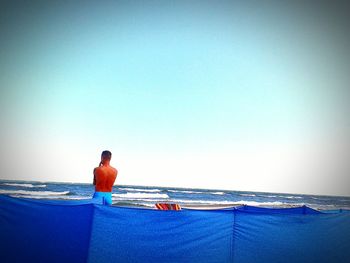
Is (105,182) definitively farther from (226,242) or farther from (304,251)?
(304,251)

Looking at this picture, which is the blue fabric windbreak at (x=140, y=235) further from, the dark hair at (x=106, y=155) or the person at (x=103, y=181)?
the dark hair at (x=106, y=155)

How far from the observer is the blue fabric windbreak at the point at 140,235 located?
3.73 m

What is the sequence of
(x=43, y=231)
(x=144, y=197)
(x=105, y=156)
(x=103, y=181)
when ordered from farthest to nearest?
(x=144, y=197) → (x=105, y=156) → (x=103, y=181) → (x=43, y=231)

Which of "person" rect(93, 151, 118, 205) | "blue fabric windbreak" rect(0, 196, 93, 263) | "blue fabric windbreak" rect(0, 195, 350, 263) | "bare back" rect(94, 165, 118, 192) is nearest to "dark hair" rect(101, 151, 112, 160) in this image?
"person" rect(93, 151, 118, 205)

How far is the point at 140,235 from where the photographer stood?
3898mm

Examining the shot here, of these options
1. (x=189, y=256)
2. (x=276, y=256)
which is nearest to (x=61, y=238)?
(x=189, y=256)

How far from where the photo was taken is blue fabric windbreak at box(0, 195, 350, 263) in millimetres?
3727

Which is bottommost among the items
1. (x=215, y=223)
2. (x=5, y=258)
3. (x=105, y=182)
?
(x=5, y=258)

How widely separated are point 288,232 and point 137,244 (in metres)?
2.60

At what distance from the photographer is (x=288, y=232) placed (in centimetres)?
445

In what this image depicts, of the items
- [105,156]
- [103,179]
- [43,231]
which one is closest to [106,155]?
[105,156]

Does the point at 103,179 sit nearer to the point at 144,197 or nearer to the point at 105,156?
the point at 105,156

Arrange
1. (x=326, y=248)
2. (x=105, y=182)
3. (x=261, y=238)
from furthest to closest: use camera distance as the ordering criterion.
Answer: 1. (x=105, y=182)
2. (x=326, y=248)
3. (x=261, y=238)

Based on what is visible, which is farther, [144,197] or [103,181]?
[144,197]
